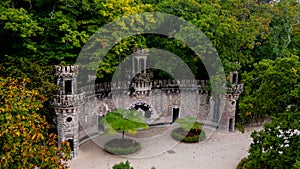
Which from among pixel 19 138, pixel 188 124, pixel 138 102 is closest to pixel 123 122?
pixel 138 102

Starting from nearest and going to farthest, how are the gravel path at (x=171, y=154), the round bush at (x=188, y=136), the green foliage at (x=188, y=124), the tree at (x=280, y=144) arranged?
1. the tree at (x=280, y=144)
2. the gravel path at (x=171, y=154)
3. the round bush at (x=188, y=136)
4. the green foliage at (x=188, y=124)

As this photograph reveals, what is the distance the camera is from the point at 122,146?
26828 mm

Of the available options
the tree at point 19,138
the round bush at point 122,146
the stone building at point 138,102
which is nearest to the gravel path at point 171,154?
the round bush at point 122,146

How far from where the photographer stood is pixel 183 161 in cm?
2528

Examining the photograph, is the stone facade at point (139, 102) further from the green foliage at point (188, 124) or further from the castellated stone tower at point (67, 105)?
the green foliage at point (188, 124)

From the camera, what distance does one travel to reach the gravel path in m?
24.5

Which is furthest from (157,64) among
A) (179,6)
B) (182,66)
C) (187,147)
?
(187,147)

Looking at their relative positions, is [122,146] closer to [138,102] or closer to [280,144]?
[138,102]

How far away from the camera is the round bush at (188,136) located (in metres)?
29.2

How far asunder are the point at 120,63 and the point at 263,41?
16.7 meters

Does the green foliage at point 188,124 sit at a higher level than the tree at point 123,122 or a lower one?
lower

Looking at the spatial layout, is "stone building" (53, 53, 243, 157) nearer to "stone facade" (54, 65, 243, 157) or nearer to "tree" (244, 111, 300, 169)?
"stone facade" (54, 65, 243, 157)

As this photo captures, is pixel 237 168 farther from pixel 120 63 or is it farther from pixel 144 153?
pixel 120 63

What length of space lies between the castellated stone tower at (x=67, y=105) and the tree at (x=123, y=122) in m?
2.79
